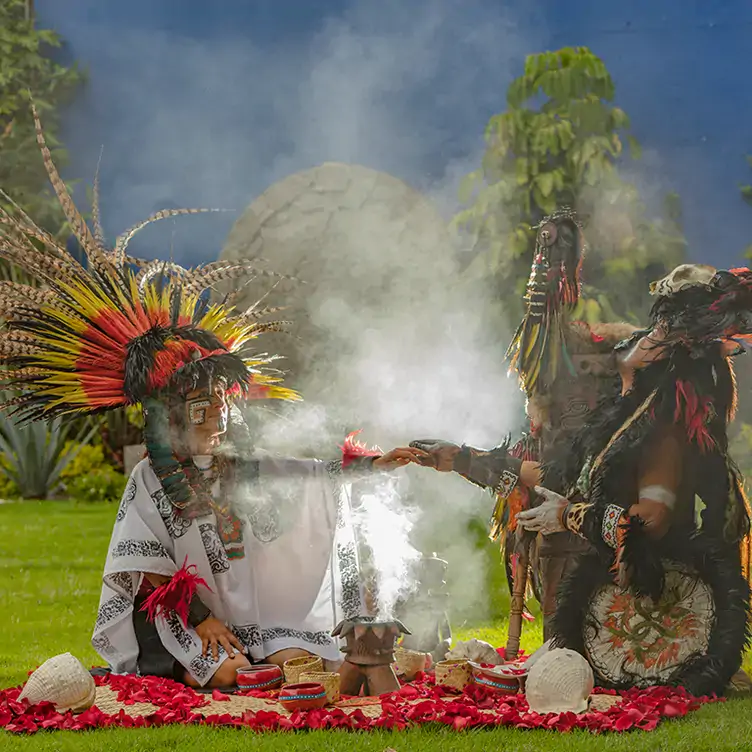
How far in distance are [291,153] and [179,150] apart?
3.21 feet

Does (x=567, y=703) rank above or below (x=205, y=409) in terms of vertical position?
below

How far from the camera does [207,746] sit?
10.6 ft

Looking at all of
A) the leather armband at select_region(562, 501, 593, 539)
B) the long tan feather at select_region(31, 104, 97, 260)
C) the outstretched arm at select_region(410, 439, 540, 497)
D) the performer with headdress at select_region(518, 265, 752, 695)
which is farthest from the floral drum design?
the long tan feather at select_region(31, 104, 97, 260)

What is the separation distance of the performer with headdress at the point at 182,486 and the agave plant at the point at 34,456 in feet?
21.7

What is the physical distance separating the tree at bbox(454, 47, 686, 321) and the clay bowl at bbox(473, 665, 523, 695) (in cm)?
405

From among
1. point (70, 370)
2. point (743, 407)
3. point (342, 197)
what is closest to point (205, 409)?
point (70, 370)

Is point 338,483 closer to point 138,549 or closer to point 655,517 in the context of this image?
point 138,549

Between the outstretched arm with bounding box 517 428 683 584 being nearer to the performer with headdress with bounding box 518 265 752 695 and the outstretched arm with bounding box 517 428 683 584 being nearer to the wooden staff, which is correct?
the performer with headdress with bounding box 518 265 752 695

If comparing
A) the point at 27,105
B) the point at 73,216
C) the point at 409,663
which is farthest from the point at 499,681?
the point at 27,105

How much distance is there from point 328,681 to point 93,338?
5.04 feet

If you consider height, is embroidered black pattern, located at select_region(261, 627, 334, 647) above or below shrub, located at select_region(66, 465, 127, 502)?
below

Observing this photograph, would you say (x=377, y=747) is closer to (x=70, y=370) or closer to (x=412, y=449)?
(x=412, y=449)

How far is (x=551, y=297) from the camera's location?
418 cm

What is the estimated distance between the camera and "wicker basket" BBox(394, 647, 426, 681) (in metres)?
4.11
